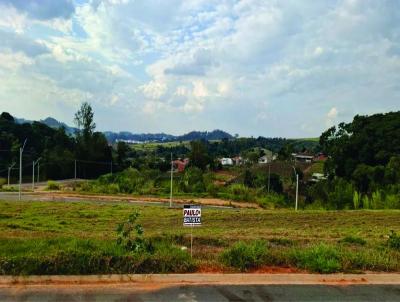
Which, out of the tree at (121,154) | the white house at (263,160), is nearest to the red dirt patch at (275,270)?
the tree at (121,154)

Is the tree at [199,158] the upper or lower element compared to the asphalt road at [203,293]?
upper

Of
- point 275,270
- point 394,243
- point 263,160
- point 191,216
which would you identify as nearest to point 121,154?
point 263,160

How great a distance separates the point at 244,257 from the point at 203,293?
1.53 meters

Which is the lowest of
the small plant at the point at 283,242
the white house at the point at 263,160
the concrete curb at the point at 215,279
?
the concrete curb at the point at 215,279

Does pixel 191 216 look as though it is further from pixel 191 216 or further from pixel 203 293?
pixel 203 293

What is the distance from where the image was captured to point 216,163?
10012cm

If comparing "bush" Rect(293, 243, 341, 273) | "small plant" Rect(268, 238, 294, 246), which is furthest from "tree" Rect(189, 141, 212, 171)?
"bush" Rect(293, 243, 341, 273)

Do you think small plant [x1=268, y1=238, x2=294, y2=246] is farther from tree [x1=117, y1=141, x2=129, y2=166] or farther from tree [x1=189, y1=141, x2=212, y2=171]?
tree [x1=117, y1=141, x2=129, y2=166]

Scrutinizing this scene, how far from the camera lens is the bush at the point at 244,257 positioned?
8.80 m

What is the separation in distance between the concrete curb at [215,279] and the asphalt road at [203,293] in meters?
0.19

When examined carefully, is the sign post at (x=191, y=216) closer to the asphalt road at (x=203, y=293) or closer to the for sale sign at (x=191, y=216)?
the for sale sign at (x=191, y=216)

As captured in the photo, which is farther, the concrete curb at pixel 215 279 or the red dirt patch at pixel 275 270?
the red dirt patch at pixel 275 270

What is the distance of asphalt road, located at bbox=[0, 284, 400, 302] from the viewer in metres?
7.27

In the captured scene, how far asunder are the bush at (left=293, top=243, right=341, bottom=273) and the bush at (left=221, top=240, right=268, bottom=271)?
0.64 m
